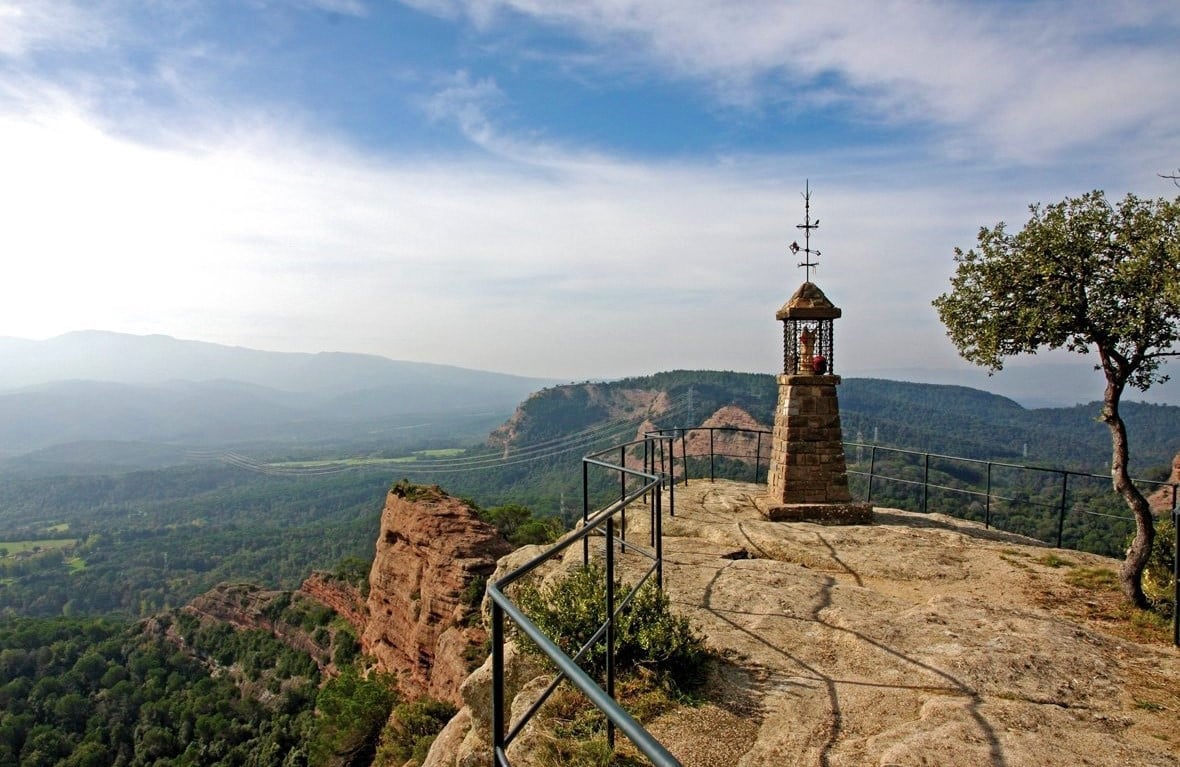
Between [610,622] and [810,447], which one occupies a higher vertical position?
[810,447]

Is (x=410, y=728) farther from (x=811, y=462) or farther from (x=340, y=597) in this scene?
(x=340, y=597)

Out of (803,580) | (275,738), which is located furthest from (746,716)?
(275,738)

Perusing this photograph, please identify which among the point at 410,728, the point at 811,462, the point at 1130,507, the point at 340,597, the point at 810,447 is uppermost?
the point at 810,447

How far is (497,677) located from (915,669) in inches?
166

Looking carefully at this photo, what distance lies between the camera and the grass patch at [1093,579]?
7730 millimetres

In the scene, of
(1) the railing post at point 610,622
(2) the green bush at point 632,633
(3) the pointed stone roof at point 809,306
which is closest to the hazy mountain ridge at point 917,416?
(3) the pointed stone roof at point 809,306

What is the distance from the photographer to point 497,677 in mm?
2422

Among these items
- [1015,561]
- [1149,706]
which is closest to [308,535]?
[1015,561]

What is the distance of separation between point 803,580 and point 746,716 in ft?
11.0

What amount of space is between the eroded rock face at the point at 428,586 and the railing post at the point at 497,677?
18521 millimetres

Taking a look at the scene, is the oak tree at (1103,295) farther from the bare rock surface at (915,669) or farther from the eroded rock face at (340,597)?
the eroded rock face at (340,597)

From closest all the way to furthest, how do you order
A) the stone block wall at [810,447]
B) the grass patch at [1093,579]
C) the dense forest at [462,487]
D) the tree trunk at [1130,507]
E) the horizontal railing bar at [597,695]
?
1. the horizontal railing bar at [597,695]
2. the tree trunk at [1130,507]
3. the grass patch at [1093,579]
4. the stone block wall at [810,447]
5. the dense forest at [462,487]

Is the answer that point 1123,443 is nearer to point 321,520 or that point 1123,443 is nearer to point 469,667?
point 469,667

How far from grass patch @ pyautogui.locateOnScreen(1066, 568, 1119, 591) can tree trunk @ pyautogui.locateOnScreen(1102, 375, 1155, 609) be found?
1.49 ft
